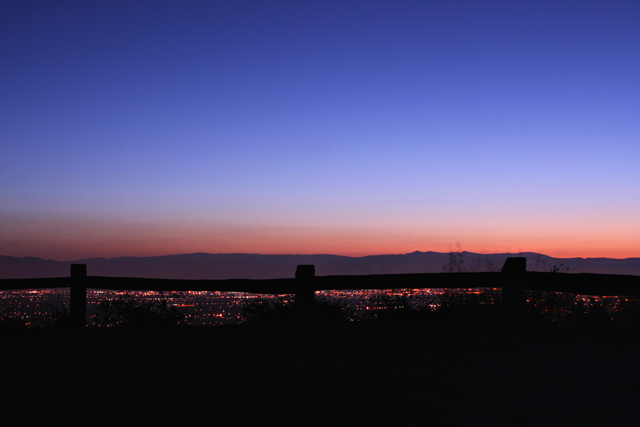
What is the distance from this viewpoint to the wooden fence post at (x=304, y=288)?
25.5 ft

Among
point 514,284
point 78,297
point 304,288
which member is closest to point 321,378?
point 304,288

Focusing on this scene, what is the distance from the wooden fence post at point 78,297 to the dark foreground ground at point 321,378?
3.45 ft

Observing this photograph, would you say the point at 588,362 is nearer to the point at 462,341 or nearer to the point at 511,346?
the point at 511,346

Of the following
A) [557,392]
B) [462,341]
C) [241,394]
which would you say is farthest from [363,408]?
[462,341]

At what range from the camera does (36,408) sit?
3.55m

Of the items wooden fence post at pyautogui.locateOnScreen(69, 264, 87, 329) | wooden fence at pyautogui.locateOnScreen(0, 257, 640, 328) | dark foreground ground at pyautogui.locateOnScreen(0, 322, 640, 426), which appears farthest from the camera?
wooden fence post at pyautogui.locateOnScreen(69, 264, 87, 329)

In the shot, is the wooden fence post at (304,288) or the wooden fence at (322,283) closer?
the wooden fence at (322,283)

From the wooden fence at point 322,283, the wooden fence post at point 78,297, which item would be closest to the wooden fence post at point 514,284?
the wooden fence at point 322,283

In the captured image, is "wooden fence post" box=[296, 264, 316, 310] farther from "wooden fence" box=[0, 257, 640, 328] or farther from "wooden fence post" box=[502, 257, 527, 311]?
"wooden fence post" box=[502, 257, 527, 311]

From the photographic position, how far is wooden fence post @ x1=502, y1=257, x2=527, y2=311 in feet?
24.8

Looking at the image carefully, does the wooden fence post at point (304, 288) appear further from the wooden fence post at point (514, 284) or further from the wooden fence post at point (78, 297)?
the wooden fence post at point (78, 297)

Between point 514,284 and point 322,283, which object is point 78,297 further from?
point 514,284

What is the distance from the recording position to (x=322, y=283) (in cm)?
783

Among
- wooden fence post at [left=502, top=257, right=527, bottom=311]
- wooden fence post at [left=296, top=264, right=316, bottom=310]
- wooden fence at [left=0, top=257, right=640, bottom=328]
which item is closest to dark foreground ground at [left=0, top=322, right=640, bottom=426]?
wooden fence post at [left=502, top=257, right=527, bottom=311]
